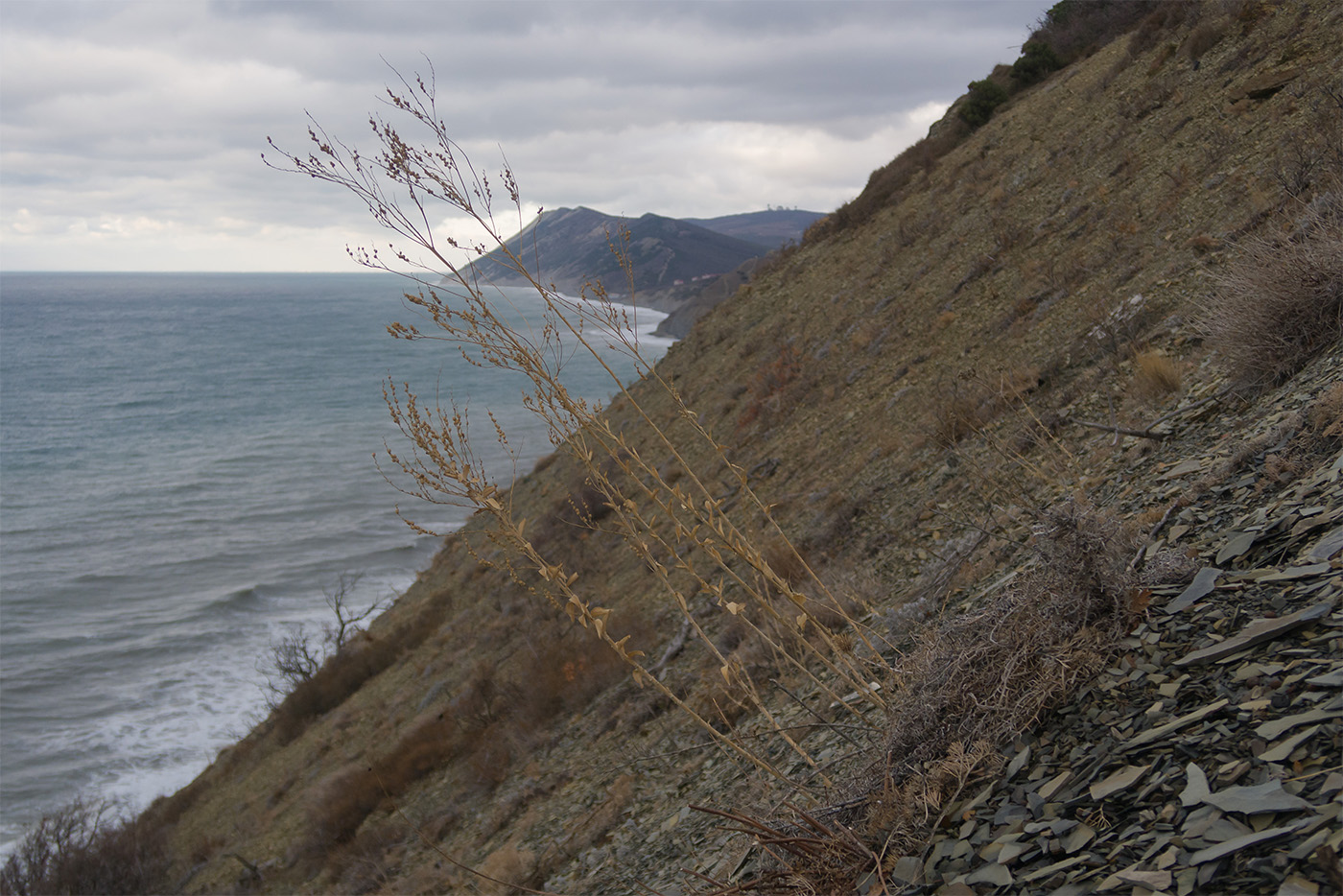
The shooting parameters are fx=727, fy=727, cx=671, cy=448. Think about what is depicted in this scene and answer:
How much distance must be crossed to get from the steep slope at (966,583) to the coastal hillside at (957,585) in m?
0.02

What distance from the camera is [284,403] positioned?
202 ft

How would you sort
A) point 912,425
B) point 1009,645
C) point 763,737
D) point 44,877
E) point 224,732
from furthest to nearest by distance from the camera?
point 224,732 < point 44,877 < point 912,425 < point 763,737 < point 1009,645

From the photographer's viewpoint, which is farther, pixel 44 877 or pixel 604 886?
pixel 44 877

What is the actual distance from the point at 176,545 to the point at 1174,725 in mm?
36710

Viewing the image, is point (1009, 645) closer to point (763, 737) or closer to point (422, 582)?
point (763, 737)

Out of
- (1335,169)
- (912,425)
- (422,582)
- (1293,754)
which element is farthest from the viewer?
(422,582)

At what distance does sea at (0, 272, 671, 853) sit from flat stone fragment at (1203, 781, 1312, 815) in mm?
1956

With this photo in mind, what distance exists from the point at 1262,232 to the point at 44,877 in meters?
18.0

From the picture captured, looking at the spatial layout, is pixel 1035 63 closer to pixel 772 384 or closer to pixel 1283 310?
pixel 772 384

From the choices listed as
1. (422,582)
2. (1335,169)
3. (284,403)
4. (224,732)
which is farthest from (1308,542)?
(284,403)

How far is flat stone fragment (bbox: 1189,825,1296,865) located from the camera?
4.67 ft

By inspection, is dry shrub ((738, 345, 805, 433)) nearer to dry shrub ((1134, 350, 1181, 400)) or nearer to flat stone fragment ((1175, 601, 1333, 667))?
dry shrub ((1134, 350, 1181, 400))

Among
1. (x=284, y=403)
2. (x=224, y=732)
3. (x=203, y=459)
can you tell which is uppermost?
(x=284, y=403)

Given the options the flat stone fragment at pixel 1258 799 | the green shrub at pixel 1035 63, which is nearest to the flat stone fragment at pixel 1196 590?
the flat stone fragment at pixel 1258 799
